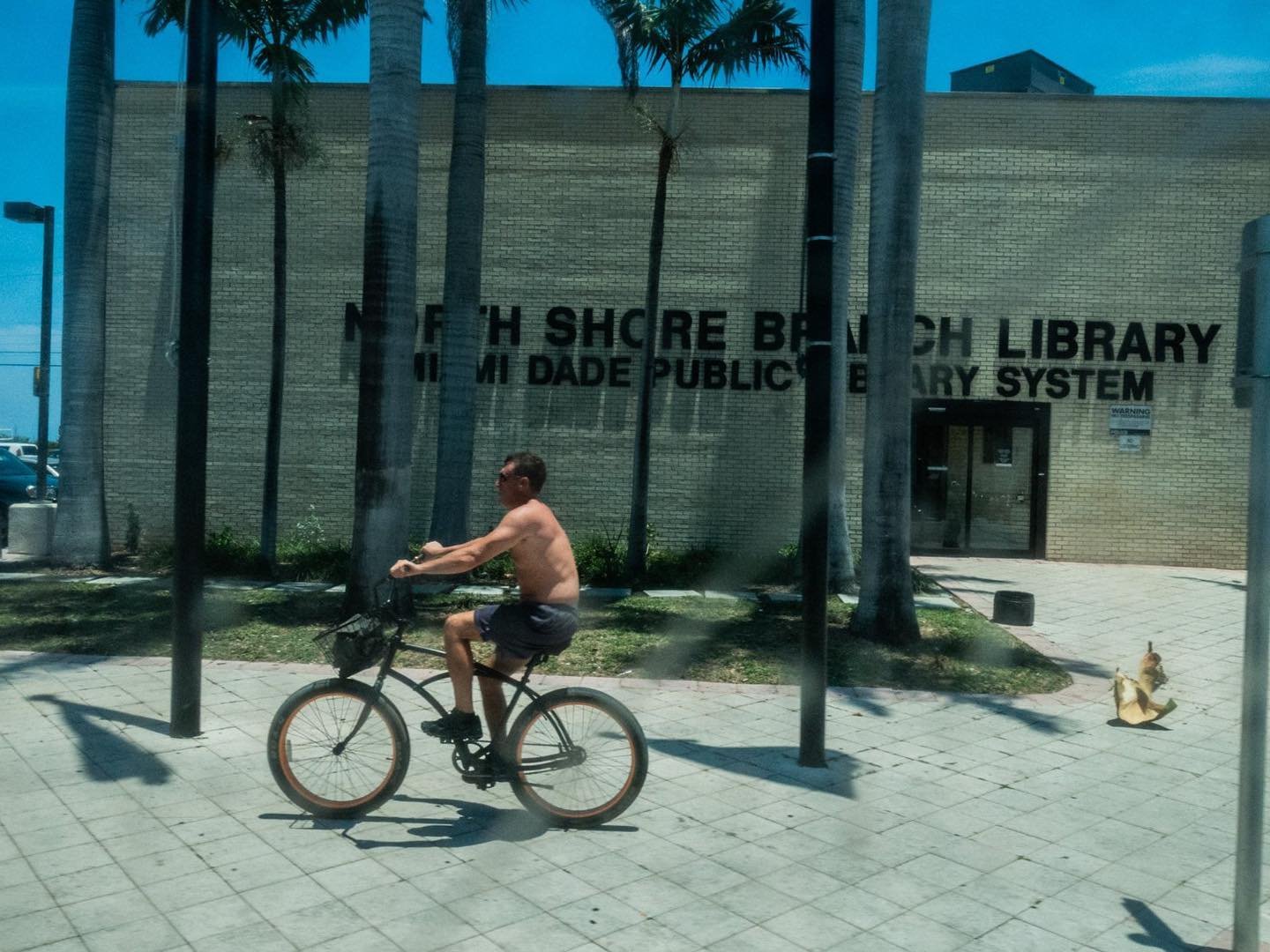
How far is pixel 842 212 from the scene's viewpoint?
12797 millimetres

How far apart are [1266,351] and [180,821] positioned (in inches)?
200

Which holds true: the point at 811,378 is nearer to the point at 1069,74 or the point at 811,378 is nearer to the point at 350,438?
the point at 350,438

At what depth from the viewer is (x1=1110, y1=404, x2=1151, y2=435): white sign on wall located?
56.0 feet

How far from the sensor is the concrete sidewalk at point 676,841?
4.34m

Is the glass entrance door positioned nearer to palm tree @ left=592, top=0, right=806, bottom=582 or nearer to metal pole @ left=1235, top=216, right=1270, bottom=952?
palm tree @ left=592, top=0, right=806, bottom=582

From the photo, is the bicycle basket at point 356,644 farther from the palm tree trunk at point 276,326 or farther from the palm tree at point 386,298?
the palm tree trunk at point 276,326

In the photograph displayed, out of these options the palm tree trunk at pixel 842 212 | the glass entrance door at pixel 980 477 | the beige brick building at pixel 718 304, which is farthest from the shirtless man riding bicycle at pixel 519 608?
the glass entrance door at pixel 980 477

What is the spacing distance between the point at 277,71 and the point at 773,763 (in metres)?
11.1

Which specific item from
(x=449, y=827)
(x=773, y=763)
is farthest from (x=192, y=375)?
(x=773, y=763)

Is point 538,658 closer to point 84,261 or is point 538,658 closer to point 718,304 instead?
point 84,261

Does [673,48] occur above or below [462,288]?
above

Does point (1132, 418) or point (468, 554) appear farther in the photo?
point (1132, 418)

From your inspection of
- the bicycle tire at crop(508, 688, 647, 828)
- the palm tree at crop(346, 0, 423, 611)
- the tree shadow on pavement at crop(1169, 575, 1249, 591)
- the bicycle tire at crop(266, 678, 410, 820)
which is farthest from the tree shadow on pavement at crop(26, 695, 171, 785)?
the tree shadow on pavement at crop(1169, 575, 1249, 591)

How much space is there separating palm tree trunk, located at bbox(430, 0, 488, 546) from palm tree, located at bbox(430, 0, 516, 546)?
1cm
